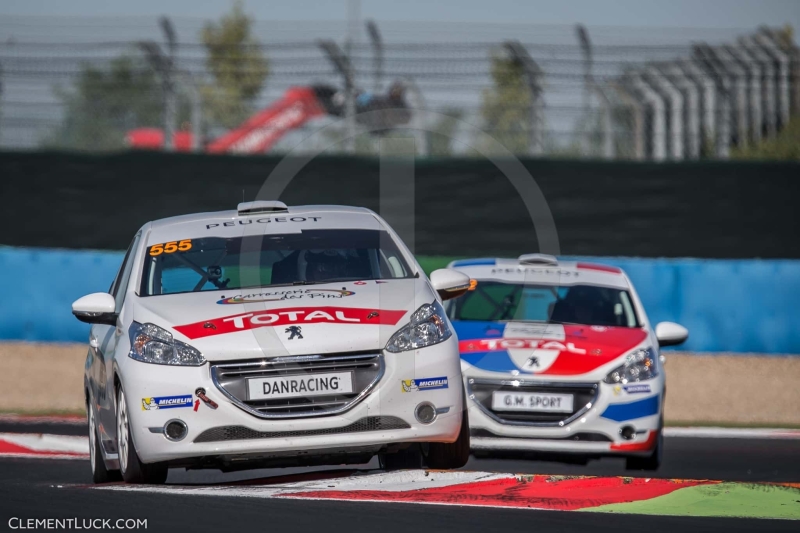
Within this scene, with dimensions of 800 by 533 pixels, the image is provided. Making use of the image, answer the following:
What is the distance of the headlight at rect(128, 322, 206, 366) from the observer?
18.9 feet

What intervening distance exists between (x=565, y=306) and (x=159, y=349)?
12.7 feet

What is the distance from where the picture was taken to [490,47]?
17141 millimetres

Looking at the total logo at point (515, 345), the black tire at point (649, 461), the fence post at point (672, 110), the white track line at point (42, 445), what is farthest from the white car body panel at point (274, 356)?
the fence post at point (672, 110)

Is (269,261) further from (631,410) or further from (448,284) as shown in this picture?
(631,410)

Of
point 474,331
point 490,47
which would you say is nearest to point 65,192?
point 490,47

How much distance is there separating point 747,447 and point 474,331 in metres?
2.66

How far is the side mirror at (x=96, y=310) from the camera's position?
639 cm

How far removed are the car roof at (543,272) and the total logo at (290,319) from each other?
11.2 feet

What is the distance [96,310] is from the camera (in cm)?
639

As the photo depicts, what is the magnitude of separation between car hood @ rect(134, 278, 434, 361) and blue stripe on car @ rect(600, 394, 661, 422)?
79.5 inches

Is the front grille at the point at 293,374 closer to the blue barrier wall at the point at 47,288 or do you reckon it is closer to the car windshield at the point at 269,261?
the car windshield at the point at 269,261

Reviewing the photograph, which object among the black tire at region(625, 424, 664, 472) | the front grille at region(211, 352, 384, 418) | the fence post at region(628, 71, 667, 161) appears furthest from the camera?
the fence post at region(628, 71, 667, 161)

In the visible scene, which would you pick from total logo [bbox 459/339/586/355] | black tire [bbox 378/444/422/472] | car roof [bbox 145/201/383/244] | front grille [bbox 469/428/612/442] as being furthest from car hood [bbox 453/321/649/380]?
black tire [bbox 378/444/422/472]

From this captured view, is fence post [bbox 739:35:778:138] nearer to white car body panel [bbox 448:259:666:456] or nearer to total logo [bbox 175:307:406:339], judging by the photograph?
white car body panel [bbox 448:259:666:456]
